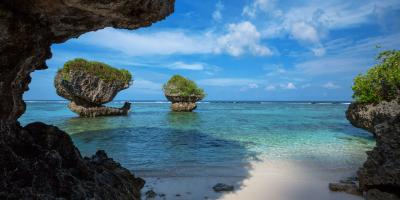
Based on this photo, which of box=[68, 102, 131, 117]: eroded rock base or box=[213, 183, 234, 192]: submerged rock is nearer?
box=[213, 183, 234, 192]: submerged rock

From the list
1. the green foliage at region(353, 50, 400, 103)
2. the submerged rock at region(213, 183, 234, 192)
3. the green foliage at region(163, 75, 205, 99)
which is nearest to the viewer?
the submerged rock at region(213, 183, 234, 192)

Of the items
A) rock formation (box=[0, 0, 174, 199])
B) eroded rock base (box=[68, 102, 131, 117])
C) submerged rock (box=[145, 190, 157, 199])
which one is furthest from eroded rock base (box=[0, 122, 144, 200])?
eroded rock base (box=[68, 102, 131, 117])

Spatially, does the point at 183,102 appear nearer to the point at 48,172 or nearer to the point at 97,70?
the point at 97,70

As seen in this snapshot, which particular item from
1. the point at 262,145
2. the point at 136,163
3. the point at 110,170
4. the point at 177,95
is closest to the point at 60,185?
the point at 110,170

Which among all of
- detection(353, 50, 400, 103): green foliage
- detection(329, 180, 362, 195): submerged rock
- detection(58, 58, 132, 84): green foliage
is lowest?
detection(329, 180, 362, 195): submerged rock

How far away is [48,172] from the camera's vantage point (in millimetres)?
3922

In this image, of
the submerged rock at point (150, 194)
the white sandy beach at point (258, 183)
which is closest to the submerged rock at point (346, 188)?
the white sandy beach at point (258, 183)

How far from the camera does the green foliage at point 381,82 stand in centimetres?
1455

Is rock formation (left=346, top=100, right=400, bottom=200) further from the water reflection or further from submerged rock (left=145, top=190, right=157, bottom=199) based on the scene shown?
the water reflection

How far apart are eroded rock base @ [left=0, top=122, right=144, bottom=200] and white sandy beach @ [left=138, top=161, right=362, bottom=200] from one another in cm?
250

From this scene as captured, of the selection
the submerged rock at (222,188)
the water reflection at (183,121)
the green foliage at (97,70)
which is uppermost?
the green foliage at (97,70)

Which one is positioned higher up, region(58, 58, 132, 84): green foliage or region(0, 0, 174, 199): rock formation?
region(58, 58, 132, 84): green foliage

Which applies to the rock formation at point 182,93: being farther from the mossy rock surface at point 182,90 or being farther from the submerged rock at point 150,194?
the submerged rock at point 150,194

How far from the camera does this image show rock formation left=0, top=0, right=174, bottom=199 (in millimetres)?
3725
